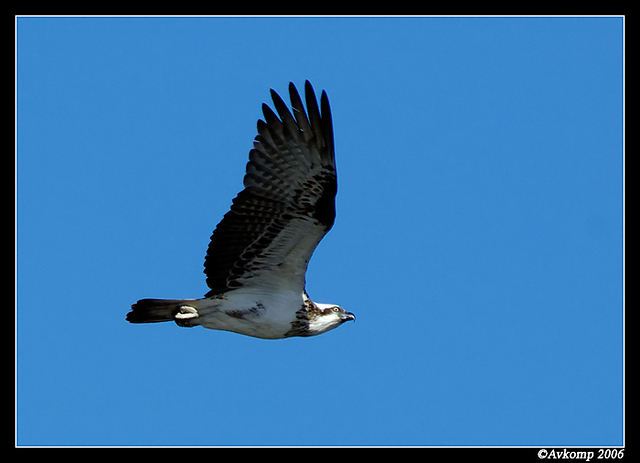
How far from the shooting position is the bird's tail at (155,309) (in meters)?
29.5

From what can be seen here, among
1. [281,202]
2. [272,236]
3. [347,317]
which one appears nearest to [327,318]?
[347,317]

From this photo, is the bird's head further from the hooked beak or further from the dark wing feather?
the dark wing feather

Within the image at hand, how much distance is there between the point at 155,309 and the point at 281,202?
1743 mm

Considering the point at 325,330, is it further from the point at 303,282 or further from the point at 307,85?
the point at 307,85

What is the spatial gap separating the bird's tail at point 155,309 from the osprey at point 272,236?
11mm

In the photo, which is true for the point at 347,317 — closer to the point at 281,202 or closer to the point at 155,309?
the point at 281,202

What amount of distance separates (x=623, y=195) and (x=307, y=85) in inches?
152

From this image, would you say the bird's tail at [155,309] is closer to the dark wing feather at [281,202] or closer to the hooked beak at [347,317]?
the dark wing feather at [281,202]

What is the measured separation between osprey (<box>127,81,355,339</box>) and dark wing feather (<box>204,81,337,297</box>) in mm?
10

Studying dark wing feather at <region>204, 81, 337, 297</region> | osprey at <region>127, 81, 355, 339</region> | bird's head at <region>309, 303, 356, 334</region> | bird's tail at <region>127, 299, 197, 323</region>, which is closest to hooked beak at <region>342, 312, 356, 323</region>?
bird's head at <region>309, 303, 356, 334</region>

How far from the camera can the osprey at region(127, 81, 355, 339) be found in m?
29.4

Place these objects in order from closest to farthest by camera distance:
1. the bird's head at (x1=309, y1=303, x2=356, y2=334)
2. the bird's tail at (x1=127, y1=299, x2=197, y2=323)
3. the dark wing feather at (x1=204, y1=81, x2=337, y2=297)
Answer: the dark wing feather at (x1=204, y1=81, x2=337, y2=297)
the bird's tail at (x1=127, y1=299, x2=197, y2=323)
the bird's head at (x1=309, y1=303, x2=356, y2=334)

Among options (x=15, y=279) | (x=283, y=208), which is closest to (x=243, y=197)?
(x=283, y=208)

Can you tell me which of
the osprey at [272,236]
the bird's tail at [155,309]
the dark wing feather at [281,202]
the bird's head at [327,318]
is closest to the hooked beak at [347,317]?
the bird's head at [327,318]
